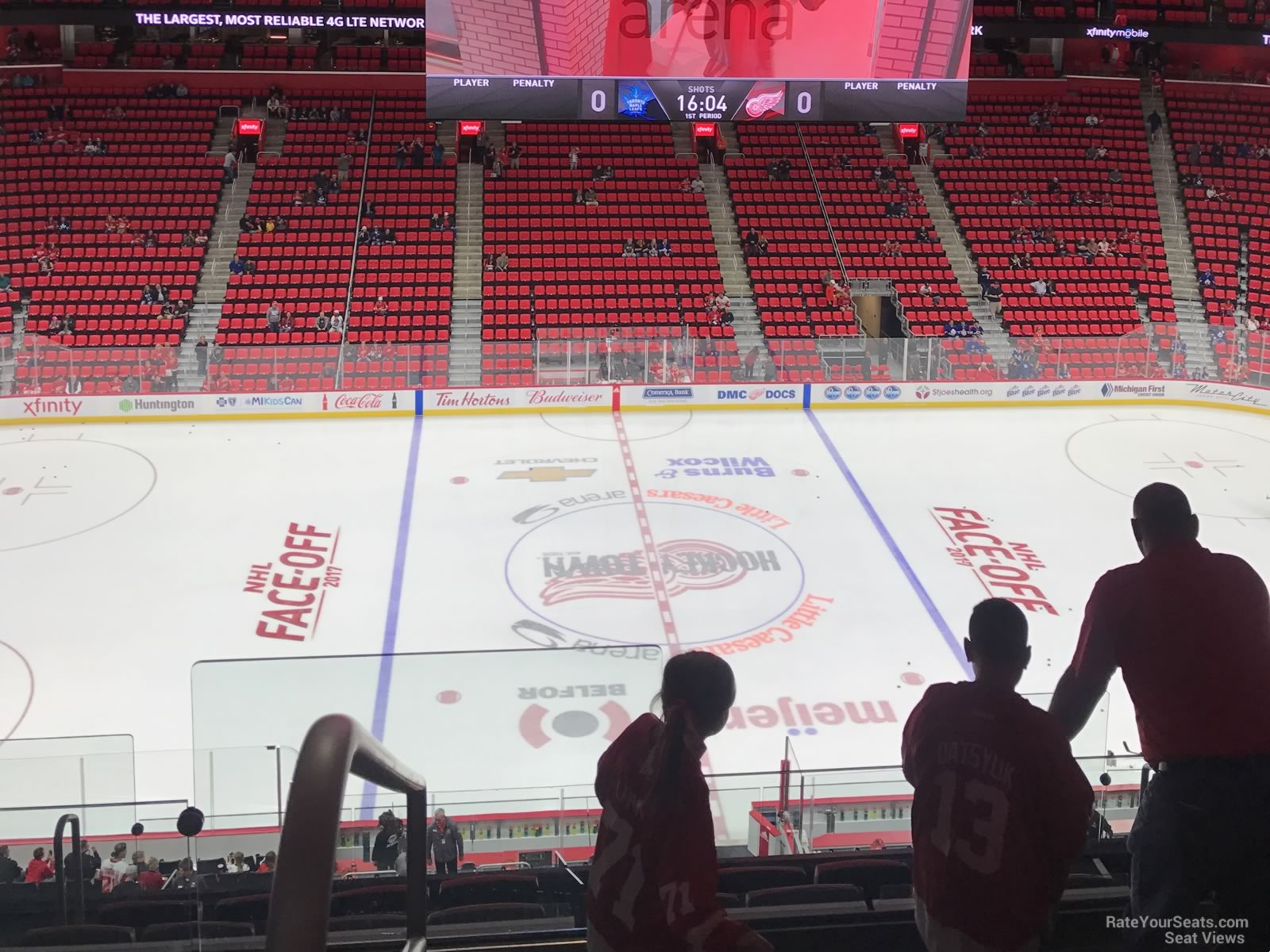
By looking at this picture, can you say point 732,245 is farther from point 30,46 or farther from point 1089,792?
point 1089,792

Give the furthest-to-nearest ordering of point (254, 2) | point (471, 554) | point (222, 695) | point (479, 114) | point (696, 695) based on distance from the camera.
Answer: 1. point (254, 2)
2. point (479, 114)
3. point (471, 554)
4. point (222, 695)
5. point (696, 695)

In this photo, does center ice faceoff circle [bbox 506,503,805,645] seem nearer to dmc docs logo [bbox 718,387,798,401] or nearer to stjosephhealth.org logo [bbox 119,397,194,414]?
dmc docs logo [bbox 718,387,798,401]

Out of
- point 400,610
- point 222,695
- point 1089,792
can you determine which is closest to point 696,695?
point 1089,792

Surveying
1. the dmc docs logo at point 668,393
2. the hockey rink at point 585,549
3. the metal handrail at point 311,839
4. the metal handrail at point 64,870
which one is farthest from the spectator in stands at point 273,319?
the metal handrail at point 311,839

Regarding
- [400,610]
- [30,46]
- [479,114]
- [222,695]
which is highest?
[30,46]

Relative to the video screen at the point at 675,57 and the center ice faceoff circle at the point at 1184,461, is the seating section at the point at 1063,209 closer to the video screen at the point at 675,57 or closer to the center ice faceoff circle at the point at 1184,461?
the center ice faceoff circle at the point at 1184,461

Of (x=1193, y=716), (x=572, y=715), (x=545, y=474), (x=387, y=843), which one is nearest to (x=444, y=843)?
(x=387, y=843)

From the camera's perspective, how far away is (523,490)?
17312mm

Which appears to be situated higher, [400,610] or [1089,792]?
[1089,792]

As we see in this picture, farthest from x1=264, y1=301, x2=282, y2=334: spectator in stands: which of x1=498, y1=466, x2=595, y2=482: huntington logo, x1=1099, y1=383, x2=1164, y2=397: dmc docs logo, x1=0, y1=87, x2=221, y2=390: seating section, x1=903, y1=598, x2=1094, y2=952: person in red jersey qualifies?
x1=903, y1=598, x2=1094, y2=952: person in red jersey

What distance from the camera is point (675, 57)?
1684 centimetres

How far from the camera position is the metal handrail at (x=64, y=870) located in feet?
14.5

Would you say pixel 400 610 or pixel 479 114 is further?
pixel 479 114

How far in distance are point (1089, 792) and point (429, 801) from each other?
123 inches
